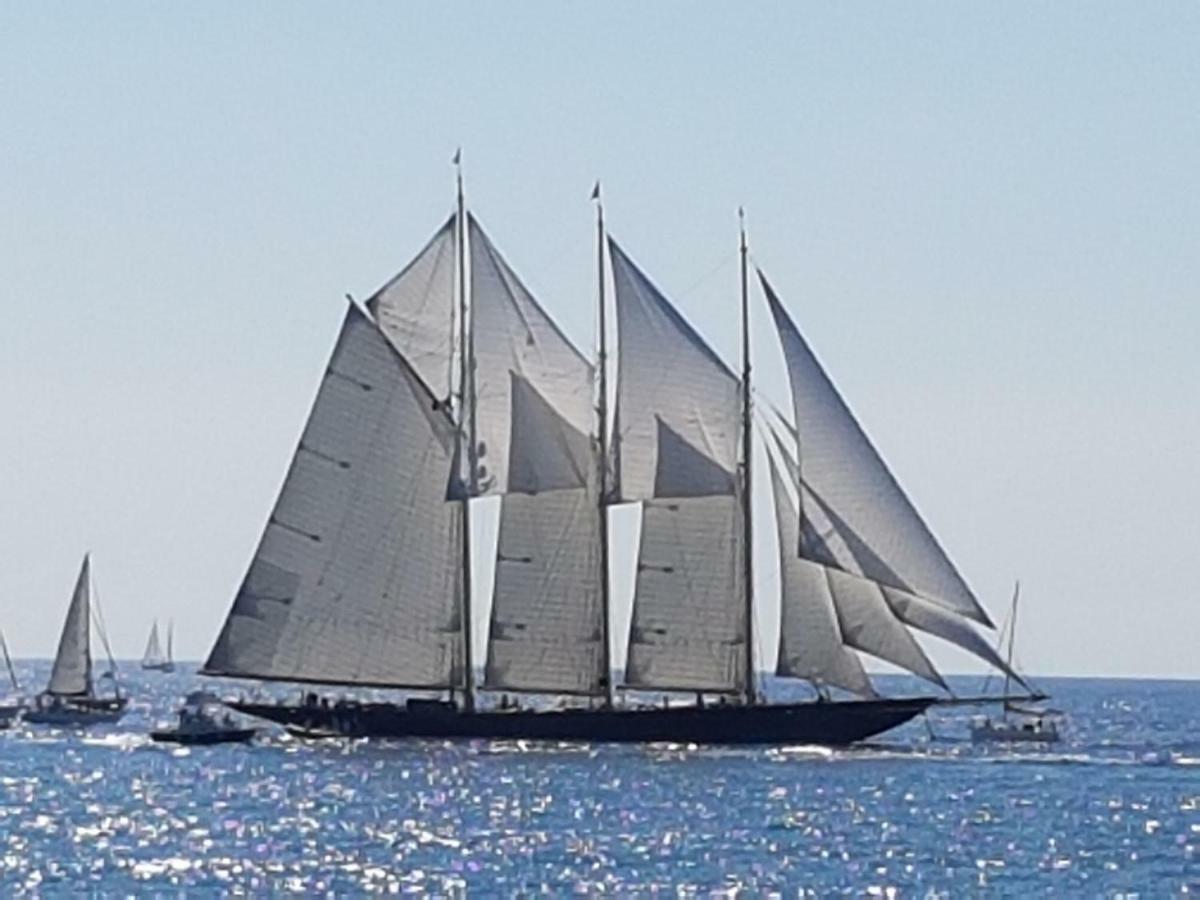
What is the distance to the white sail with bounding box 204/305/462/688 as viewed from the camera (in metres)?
89.8

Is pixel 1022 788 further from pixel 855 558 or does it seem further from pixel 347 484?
pixel 347 484

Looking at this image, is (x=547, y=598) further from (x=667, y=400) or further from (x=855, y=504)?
(x=855, y=504)

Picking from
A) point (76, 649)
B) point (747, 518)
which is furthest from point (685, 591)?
point (76, 649)

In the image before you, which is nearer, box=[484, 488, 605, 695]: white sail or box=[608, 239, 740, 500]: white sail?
box=[608, 239, 740, 500]: white sail

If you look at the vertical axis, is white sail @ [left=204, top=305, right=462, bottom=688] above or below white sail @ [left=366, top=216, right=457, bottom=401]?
below

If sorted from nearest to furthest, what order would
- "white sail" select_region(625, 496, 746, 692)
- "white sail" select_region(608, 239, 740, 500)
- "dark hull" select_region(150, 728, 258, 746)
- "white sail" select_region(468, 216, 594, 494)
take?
"white sail" select_region(608, 239, 740, 500) → "white sail" select_region(625, 496, 746, 692) → "white sail" select_region(468, 216, 594, 494) → "dark hull" select_region(150, 728, 258, 746)

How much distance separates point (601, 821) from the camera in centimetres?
7144

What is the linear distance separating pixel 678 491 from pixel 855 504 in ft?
25.7

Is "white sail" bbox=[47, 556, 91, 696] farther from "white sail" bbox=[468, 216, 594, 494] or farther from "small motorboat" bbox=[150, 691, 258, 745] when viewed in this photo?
"white sail" bbox=[468, 216, 594, 494]

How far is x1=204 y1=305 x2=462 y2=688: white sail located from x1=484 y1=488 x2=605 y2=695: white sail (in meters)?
1.75

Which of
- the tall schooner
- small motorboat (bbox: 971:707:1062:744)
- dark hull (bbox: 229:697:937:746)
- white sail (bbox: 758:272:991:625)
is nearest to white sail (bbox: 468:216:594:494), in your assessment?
the tall schooner

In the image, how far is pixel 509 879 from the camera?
192ft

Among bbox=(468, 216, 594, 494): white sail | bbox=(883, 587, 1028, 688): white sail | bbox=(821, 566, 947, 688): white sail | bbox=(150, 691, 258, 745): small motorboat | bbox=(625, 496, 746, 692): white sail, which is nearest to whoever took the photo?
bbox=(883, 587, 1028, 688): white sail

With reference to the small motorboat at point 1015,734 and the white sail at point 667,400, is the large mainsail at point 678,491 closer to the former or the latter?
the white sail at point 667,400
